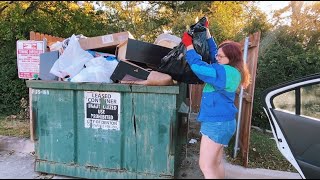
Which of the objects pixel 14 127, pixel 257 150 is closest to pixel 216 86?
pixel 257 150

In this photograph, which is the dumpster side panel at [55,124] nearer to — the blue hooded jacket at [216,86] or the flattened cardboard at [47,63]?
the flattened cardboard at [47,63]

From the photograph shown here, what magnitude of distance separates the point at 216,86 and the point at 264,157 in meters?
2.35

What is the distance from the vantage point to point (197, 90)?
7816 millimetres

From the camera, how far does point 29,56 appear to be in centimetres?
527

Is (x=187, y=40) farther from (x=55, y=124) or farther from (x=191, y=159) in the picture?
(x=191, y=159)

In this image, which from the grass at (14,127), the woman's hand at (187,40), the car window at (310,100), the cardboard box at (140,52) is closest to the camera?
the woman's hand at (187,40)

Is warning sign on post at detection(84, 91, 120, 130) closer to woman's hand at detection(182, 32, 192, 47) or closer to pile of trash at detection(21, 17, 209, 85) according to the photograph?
pile of trash at detection(21, 17, 209, 85)

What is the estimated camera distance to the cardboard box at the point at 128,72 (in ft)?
11.8

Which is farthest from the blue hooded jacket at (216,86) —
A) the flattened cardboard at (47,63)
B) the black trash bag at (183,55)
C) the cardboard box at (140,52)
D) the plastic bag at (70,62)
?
the flattened cardboard at (47,63)

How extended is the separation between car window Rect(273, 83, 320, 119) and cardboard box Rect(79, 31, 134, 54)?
1959 millimetres

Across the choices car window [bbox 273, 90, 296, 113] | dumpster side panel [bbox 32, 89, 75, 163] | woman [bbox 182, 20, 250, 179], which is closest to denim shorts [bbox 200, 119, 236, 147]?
woman [bbox 182, 20, 250, 179]

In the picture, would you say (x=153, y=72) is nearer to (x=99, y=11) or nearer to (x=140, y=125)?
(x=140, y=125)

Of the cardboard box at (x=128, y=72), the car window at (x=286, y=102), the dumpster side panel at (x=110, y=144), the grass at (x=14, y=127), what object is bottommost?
the grass at (x=14, y=127)

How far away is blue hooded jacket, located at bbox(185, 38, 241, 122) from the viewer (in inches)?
115
